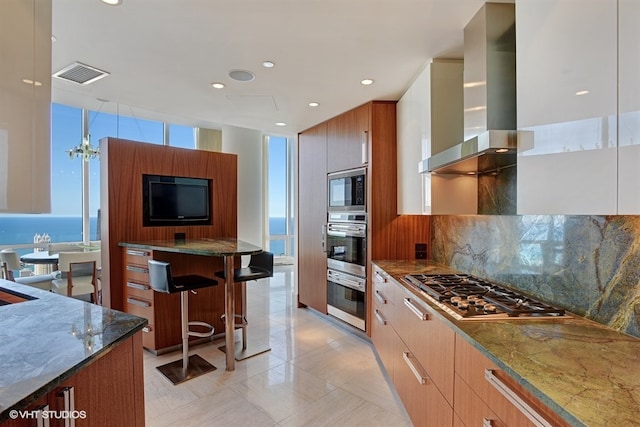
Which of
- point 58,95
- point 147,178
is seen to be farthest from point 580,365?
point 58,95

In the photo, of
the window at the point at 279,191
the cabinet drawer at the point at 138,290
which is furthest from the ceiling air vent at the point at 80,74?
the window at the point at 279,191

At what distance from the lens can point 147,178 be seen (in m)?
3.48

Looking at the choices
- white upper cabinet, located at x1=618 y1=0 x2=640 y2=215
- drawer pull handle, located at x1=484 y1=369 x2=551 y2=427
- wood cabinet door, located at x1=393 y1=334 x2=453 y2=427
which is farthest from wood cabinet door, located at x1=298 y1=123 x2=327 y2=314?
white upper cabinet, located at x1=618 y1=0 x2=640 y2=215

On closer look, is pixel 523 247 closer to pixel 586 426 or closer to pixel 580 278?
pixel 580 278

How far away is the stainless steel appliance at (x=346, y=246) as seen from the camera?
333 centimetres

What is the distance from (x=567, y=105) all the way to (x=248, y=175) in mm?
6238

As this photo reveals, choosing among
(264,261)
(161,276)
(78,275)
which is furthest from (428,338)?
(78,275)

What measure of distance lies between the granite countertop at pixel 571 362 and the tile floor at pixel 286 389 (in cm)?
125

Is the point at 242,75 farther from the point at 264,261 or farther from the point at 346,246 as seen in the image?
the point at 346,246

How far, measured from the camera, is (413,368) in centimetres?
188

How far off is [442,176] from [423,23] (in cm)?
101

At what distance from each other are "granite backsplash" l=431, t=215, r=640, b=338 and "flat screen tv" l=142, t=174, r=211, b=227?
2931 mm

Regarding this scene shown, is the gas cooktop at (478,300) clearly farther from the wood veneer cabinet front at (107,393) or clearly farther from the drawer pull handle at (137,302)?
the drawer pull handle at (137,302)

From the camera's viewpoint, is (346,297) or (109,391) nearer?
(109,391)
